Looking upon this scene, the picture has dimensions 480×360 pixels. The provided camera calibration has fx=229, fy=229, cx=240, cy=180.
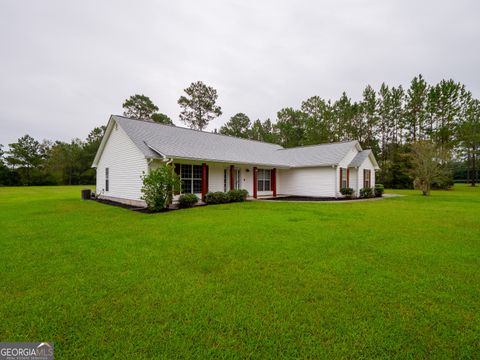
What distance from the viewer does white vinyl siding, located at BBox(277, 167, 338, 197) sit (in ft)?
59.1

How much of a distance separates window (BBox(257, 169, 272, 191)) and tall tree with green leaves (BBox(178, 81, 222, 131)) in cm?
2322

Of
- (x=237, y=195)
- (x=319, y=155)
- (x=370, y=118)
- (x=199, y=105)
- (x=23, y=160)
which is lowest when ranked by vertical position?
(x=237, y=195)

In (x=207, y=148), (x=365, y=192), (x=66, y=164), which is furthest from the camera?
(x=66, y=164)

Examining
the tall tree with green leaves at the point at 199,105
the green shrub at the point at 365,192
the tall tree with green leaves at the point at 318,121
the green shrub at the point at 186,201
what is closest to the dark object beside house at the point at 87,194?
the green shrub at the point at 186,201

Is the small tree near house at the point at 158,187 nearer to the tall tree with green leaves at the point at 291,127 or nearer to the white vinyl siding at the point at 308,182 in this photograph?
the white vinyl siding at the point at 308,182

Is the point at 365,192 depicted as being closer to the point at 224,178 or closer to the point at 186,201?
the point at 224,178

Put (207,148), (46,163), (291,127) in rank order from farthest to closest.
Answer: (46,163), (291,127), (207,148)

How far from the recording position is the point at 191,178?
565 inches

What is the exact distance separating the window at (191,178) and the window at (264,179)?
5.70 m

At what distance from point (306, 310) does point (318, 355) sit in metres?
0.73

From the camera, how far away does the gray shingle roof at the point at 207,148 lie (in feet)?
44.2

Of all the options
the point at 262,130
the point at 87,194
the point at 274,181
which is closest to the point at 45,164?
the point at 87,194

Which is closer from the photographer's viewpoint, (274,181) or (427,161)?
(274,181)

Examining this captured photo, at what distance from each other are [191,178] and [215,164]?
193cm
